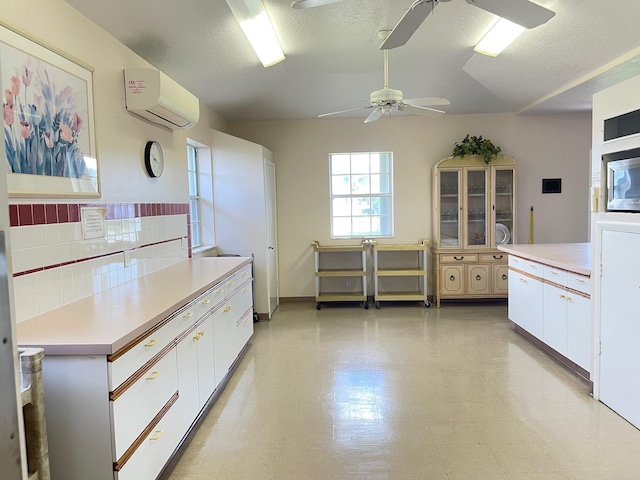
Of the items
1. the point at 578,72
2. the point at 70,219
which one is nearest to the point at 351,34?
the point at 578,72

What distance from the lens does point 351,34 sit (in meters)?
3.76

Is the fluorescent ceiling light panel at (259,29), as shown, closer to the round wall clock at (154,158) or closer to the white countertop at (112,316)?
the round wall clock at (154,158)

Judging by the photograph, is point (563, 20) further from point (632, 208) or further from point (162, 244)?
point (162, 244)

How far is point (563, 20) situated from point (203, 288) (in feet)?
11.3

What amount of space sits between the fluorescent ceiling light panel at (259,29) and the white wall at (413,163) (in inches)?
74.5

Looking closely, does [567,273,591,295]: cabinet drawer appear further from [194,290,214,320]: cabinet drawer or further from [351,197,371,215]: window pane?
[351,197,371,215]: window pane

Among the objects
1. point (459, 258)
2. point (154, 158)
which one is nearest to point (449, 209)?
point (459, 258)

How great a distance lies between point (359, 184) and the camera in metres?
6.13

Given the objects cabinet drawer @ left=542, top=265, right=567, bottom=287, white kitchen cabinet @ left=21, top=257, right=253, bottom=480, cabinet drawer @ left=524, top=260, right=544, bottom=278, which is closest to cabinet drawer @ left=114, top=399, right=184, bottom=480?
white kitchen cabinet @ left=21, top=257, right=253, bottom=480

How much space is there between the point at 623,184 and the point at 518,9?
4.26 ft

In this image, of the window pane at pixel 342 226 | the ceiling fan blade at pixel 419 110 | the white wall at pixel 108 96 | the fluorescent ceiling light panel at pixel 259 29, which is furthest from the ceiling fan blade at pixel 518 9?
the window pane at pixel 342 226

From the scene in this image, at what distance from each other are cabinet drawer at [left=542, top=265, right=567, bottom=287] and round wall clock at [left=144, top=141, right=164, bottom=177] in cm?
335

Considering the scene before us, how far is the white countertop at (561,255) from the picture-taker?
324 centimetres

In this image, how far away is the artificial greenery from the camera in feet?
18.0
